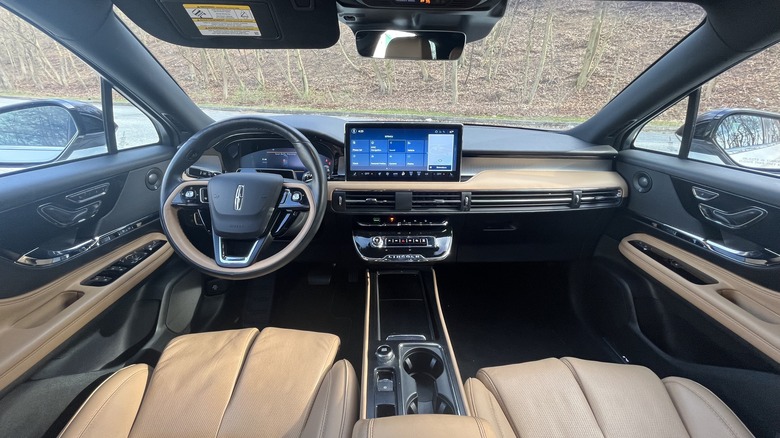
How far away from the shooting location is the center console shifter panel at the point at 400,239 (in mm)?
2430

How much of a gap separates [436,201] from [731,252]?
53.3 inches

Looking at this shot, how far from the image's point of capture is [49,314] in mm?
1588

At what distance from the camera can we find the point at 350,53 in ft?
6.97

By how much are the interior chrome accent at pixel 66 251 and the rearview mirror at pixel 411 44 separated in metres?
1.44

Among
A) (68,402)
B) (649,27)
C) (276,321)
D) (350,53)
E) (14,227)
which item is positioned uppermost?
(649,27)

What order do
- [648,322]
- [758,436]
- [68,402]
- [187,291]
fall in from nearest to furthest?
[758,436]
[68,402]
[648,322]
[187,291]

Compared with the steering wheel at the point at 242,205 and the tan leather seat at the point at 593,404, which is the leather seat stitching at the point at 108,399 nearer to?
the steering wheel at the point at 242,205

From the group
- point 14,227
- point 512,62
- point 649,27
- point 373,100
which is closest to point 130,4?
point 14,227

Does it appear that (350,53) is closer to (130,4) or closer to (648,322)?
(130,4)

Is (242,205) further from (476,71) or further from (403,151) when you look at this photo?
(476,71)

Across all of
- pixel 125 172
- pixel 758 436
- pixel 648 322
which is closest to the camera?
pixel 758 436

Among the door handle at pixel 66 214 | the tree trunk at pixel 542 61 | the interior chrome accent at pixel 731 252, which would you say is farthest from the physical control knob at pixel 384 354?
the tree trunk at pixel 542 61

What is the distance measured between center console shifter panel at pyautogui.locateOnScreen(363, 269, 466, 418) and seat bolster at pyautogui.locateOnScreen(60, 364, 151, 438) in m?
0.78

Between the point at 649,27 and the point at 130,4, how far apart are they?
93.8 inches
